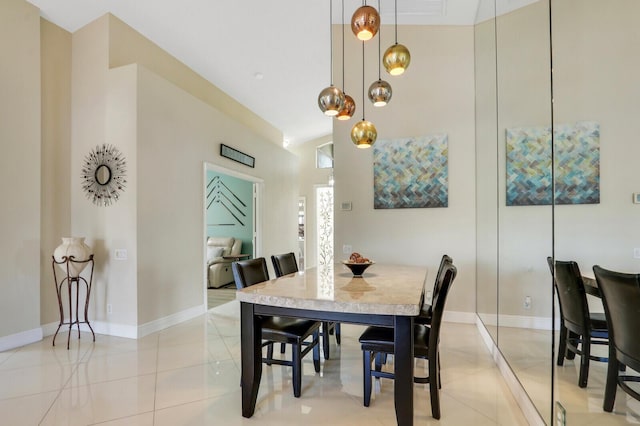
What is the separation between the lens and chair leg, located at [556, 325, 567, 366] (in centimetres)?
207

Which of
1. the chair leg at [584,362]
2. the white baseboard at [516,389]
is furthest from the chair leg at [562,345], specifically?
the white baseboard at [516,389]

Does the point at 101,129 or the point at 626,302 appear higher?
the point at 101,129

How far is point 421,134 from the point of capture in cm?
425

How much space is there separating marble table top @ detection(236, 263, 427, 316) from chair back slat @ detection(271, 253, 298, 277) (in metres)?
0.41

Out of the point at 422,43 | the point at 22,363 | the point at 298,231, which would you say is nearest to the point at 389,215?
the point at 422,43

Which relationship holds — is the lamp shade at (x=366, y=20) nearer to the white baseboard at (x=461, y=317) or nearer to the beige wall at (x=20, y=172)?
Answer: the white baseboard at (x=461, y=317)

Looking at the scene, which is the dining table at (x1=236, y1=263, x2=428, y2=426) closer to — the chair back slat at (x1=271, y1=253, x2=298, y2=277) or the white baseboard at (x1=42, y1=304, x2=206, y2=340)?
the chair back slat at (x1=271, y1=253, x2=298, y2=277)

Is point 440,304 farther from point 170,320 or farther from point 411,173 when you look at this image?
point 170,320

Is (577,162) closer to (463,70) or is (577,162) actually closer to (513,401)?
(513,401)

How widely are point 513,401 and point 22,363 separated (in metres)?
4.09

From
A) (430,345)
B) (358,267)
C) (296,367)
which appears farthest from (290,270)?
(430,345)

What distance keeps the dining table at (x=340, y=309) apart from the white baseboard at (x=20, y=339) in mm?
2878

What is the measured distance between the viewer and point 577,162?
2117 millimetres

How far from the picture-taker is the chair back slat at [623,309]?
68.2 inches
